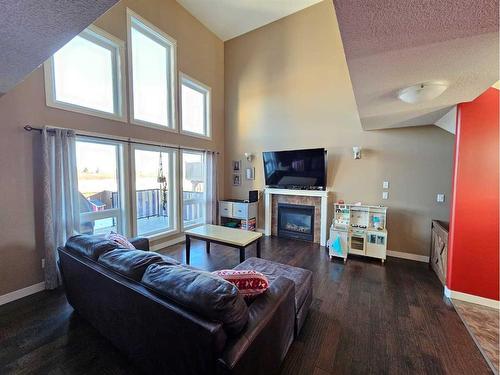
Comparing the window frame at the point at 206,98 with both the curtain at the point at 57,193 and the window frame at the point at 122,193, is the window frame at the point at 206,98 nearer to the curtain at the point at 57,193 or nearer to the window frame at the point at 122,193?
the window frame at the point at 122,193

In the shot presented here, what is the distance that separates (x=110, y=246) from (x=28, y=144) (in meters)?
1.90

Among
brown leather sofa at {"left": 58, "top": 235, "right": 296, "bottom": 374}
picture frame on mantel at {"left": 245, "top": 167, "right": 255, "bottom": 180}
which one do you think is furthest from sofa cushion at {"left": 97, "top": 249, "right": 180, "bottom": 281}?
picture frame on mantel at {"left": 245, "top": 167, "right": 255, "bottom": 180}

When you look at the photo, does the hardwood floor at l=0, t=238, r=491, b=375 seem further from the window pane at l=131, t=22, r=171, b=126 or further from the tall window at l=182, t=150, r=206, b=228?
the window pane at l=131, t=22, r=171, b=126

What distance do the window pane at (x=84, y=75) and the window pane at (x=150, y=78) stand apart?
0.41 metres

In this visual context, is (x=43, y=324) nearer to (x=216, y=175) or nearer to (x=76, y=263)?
(x=76, y=263)

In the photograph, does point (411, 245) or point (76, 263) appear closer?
point (76, 263)

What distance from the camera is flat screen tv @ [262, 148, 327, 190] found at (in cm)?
420

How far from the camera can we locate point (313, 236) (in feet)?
14.6

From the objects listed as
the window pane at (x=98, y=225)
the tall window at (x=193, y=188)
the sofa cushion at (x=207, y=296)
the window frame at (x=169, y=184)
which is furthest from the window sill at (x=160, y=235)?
the sofa cushion at (x=207, y=296)

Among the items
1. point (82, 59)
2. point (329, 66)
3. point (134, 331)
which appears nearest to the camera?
point (134, 331)

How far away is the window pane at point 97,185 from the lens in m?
3.06

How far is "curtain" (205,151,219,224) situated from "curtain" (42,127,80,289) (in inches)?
99.5

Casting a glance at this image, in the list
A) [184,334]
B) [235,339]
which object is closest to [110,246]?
[184,334]

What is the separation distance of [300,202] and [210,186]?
6.79 ft
